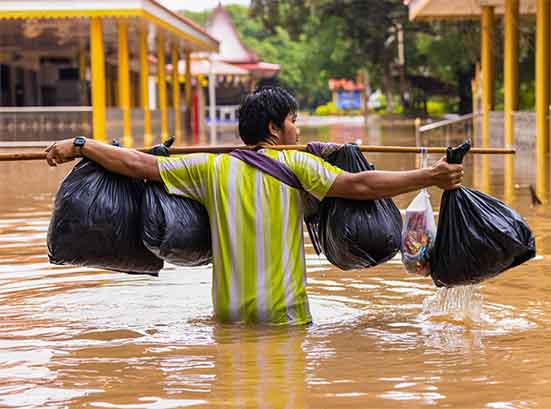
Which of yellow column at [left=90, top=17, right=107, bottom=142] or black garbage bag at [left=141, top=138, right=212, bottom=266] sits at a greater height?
yellow column at [left=90, top=17, right=107, bottom=142]

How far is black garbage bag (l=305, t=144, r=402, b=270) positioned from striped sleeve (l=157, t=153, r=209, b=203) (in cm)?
54

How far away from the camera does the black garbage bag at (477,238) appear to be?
18.2ft

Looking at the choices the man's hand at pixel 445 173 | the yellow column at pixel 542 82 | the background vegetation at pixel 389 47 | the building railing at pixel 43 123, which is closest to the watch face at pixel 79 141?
the man's hand at pixel 445 173

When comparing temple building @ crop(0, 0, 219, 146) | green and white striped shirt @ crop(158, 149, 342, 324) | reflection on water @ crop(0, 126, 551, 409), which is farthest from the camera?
temple building @ crop(0, 0, 219, 146)

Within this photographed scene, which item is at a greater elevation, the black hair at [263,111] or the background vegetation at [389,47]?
the background vegetation at [389,47]

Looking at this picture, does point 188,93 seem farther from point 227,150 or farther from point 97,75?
point 227,150

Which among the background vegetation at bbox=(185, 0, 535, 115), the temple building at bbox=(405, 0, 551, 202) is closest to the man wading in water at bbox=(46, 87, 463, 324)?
the temple building at bbox=(405, 0, 551, 202)

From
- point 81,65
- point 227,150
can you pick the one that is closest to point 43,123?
point 81,65

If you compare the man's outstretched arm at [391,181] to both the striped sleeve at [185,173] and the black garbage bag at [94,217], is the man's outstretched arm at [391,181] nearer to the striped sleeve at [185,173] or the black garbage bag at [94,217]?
the striped sleeve at [185,173]

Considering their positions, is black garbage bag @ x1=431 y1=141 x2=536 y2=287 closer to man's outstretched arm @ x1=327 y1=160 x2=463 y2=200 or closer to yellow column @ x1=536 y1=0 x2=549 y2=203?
man's outstretched arm @ x1=327 y1=160 x2=463 y2=200

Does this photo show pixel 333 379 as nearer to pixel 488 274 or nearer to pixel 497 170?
pixel 488 274

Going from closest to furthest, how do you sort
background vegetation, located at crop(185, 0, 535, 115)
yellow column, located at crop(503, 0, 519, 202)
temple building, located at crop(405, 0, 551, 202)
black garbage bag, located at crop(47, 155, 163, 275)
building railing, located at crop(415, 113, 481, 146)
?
black garbage bag, located at crop(47, 155, 163, 275), temple building, located at crop(405, 0, 551, 202), yellow column, located at crop(503, 0, 519, 202), building railing, located at crop(415, 113, 481, 146), background vegetation, located at crop(185, 0, 535, 115)

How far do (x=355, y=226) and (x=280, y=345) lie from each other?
638mm

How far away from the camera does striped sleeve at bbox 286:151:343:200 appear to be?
17.5 feet
